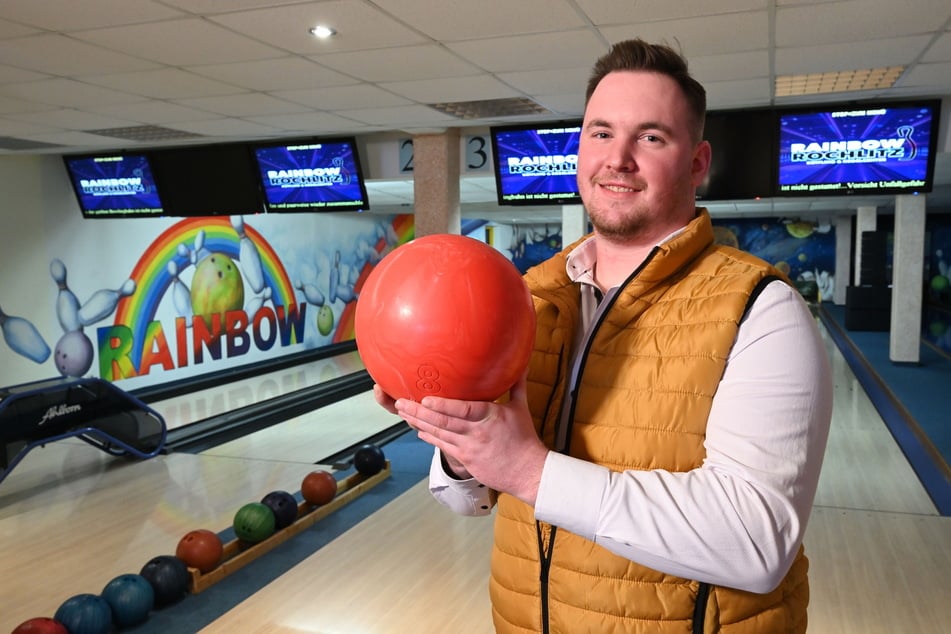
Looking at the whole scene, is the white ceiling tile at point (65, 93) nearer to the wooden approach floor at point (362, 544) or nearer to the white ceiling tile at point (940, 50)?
the wooden approach floor at point (362, 544)

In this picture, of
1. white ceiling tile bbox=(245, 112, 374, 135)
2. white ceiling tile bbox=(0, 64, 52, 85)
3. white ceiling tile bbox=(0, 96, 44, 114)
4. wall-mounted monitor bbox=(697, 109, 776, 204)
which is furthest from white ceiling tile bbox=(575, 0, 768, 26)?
A: white ceiling tile bbox=(0, 96, 44, 114)

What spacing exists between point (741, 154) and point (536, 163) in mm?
1195

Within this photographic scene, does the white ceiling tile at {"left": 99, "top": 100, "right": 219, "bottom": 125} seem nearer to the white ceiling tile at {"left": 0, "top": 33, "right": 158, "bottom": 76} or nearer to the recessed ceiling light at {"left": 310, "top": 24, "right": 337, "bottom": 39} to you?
the white ceiling tile at {"left": 0, "top": 33, "right": 158, "bottom": 76}

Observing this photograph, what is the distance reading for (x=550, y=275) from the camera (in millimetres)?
1068

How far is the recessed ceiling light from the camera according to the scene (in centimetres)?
273

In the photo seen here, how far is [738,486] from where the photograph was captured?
78cm

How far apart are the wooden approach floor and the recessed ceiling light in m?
2.09

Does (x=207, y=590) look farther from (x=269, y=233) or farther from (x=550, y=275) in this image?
(x=269, y=233)

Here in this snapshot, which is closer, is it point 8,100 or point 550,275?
Result: point 550,275

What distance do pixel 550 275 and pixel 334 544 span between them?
2.64 meters

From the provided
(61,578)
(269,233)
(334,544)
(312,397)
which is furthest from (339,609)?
(269,233)

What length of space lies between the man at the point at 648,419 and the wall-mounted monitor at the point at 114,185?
17.8ft

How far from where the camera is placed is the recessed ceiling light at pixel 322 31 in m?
2.73

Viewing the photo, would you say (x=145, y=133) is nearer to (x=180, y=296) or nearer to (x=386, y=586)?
(x=180, y=296)
